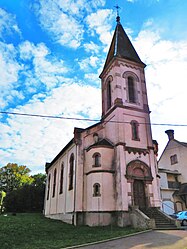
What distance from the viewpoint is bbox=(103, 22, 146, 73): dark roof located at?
85.1ft

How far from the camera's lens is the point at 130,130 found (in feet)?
71.2

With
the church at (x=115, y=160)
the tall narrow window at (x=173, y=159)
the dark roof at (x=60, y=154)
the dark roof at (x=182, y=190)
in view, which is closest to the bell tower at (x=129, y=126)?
the church at (x=115, y=160)

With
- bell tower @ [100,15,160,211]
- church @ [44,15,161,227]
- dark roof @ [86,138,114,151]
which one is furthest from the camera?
dark roof @ [86,138,114,151]

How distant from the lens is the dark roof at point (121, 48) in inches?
1022

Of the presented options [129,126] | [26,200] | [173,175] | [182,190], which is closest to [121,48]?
[129,126]

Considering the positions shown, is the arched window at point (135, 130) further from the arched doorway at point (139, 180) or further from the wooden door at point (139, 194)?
Result: the wooden door at point (139, 194)

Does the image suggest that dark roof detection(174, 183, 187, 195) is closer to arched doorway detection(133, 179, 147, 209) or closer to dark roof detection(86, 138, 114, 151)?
arched doorway detection(133, 179, 147, 209)

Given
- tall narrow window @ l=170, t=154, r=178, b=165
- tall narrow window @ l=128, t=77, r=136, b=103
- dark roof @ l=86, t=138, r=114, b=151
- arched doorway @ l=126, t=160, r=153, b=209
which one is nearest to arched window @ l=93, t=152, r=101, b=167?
dark roof @ l=86, t=138, r=114, b=151

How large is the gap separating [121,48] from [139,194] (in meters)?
17.3

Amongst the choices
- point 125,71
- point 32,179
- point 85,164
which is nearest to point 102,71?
point 125,71

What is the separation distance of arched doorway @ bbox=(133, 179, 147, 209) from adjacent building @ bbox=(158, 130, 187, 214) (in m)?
11.7

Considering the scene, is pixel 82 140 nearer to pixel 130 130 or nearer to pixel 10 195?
pixel 130 130

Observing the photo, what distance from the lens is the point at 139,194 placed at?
19.5 m

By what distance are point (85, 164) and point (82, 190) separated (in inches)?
94.5
